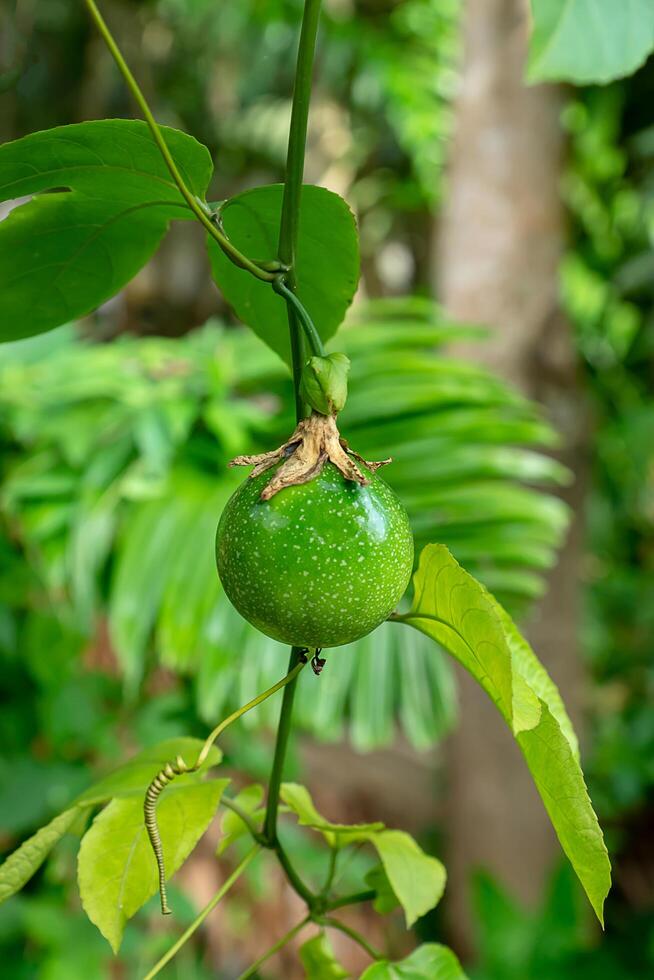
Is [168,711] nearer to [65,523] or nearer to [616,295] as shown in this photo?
[65,523]

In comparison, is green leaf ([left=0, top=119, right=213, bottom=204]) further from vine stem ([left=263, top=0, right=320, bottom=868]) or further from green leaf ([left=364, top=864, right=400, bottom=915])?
green leaf ([left=364, top=864, right=400, bottom=915])

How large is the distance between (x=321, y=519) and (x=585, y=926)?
140 cm

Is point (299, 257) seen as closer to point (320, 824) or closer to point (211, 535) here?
point (320, 824)

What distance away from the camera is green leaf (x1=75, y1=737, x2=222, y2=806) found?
33cm

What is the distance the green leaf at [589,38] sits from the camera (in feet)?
1.06

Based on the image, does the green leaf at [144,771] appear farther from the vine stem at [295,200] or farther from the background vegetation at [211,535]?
the background vegetation at [211,535]

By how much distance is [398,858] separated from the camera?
341 millimetres

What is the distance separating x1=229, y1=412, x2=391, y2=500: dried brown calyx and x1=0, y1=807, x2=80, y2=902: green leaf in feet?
0.48

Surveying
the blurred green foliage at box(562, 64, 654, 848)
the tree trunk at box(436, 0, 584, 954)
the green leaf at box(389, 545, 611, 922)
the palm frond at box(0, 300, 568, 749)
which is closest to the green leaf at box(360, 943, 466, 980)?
the green leaf at box(389, 545, 611, 922)

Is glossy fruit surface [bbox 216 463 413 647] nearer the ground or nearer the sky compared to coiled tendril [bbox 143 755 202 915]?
nearer the sky

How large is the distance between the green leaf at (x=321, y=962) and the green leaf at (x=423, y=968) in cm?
2

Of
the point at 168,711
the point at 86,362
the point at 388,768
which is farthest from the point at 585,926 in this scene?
the point at 86,362

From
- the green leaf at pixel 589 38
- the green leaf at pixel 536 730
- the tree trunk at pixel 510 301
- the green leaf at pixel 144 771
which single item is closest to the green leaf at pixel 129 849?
the green leaf at pixel 144 771

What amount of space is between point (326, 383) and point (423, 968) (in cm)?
22
